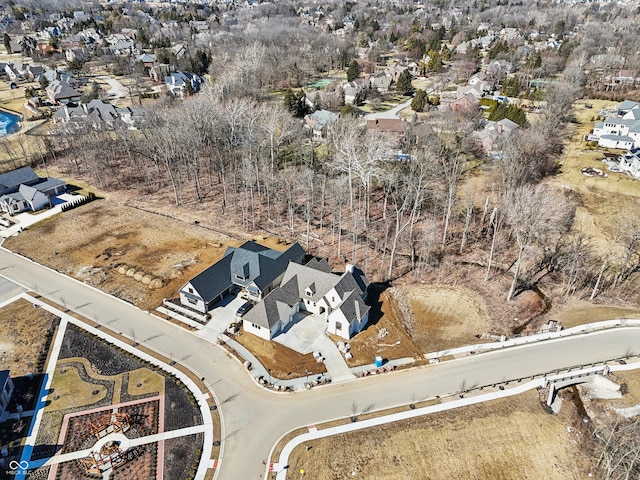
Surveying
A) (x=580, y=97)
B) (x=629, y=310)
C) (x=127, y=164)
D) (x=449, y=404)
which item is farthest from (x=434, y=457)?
(x=580, y=97)

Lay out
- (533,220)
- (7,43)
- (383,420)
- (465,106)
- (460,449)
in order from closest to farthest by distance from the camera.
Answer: (460,449)
(383,420)
(533,220)
(465,106)
(7,43)

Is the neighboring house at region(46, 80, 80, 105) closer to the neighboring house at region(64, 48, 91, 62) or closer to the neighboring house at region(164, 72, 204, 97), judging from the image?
the neighboring house at region(164, 72, 204, 97)

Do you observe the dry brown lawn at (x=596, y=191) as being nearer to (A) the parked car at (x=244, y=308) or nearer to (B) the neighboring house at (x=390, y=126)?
(B) the neighboring house at (x=390, y=126)

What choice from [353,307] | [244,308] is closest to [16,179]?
[244,308]

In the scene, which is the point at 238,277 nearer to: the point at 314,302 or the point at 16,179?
the point at 314,302

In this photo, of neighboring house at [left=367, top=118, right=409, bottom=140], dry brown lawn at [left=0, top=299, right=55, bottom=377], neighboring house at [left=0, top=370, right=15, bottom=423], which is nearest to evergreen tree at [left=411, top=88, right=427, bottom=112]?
neighboring house at [left=367, top=118, right=409, bottom=140]

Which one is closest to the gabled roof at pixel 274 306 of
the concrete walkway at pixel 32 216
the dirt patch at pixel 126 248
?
the dirt patch at pixel 126 248
